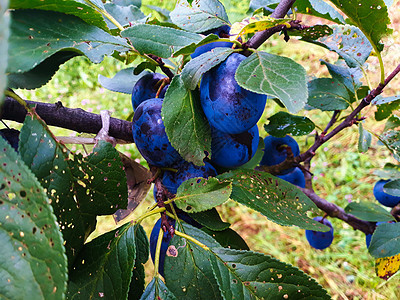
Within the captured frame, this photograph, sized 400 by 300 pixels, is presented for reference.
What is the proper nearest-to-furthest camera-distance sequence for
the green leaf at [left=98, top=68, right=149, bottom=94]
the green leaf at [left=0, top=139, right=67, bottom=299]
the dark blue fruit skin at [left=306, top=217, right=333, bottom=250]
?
the green leaf at [left=0, top=139, right=67, bottom=299]
the green leaf at [left=98, top=68, right=149, bottom=94]
the dark blue fruit skin at [left=306, top=217, right=333, bottom=250]

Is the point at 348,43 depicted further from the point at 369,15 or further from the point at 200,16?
the point at 200,16

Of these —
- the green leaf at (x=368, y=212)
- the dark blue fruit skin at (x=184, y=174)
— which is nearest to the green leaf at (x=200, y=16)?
the dark blue fruit skin at (x=184, y=174)

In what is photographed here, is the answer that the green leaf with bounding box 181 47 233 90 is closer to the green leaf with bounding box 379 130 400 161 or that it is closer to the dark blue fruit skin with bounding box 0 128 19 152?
the dark blue fruit skin with bounding box 0 128 19 152

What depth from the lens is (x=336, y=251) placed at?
1.81m

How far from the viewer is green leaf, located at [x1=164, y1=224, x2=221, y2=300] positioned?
0.46 metres

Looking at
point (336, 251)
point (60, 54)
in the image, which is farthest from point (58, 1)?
point (336, 251)

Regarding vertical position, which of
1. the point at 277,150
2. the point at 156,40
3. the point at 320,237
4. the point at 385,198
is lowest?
the point at 320,237

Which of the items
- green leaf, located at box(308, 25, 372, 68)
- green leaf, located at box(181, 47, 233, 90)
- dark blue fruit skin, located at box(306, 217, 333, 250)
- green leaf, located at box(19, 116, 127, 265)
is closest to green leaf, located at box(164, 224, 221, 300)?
green leaf, located at box(19, 116, 127, 265)

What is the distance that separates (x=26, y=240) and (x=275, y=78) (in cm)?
31

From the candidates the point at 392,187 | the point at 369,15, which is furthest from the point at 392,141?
the point at 369,15

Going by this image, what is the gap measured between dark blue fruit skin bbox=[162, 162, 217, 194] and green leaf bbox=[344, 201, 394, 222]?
1.53ft

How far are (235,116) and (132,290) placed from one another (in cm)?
28

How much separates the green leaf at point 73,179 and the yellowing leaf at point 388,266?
66 cm

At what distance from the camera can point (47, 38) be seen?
387 mm
